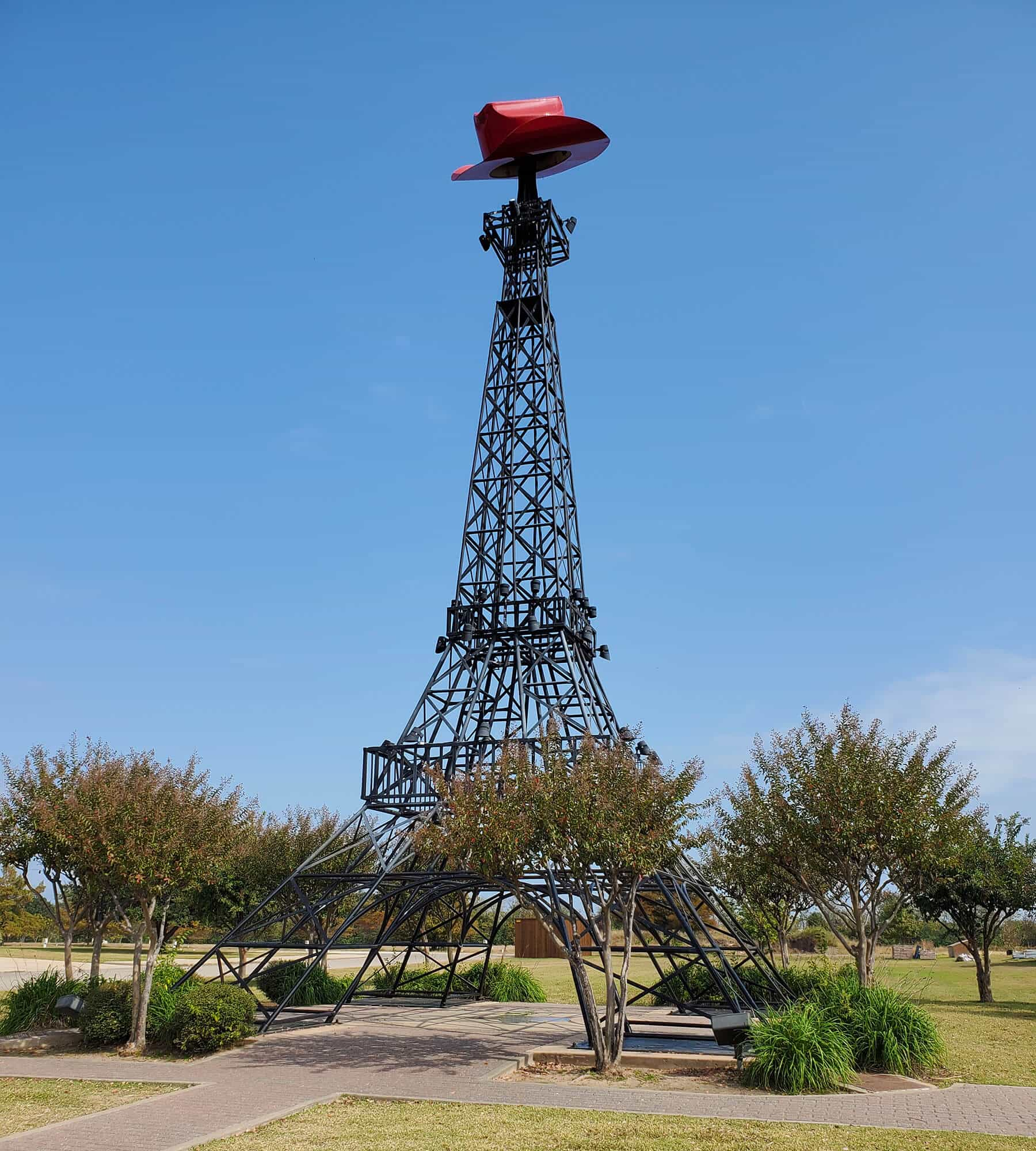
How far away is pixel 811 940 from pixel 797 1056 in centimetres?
5220

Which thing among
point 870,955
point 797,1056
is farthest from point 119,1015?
point 870,955

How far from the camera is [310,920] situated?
62.2 ft

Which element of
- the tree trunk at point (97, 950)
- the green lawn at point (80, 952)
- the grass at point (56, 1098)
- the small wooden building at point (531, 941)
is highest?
the tree trunk at point (97, 950)

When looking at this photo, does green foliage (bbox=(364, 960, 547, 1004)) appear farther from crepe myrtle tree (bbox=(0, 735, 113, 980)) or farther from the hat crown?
the hat crown

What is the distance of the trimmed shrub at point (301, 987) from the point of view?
23250 mm

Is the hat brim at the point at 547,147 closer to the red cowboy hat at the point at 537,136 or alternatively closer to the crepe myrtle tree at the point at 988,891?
the red cowboy hat at the point at 537,136

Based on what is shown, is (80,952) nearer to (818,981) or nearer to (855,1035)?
(818,981)

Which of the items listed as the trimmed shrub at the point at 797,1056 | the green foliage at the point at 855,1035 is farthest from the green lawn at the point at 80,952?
the trimmed shrub at the point at 797,1056

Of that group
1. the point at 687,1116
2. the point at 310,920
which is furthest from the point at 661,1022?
the point at 687,1116

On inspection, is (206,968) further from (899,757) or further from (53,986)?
(899,757)

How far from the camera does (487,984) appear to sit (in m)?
25.5

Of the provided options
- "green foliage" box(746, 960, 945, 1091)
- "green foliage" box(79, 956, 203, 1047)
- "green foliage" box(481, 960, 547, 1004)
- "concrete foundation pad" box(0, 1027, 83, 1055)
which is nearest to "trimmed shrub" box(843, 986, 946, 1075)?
"green foliage" box(746, 960, 945, 1091)

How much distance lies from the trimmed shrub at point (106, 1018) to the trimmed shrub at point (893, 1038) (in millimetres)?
11465

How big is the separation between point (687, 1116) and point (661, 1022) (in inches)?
340
